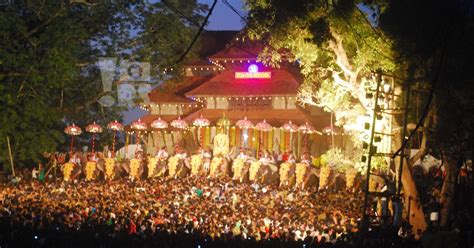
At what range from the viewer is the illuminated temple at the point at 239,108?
35625 millimetres

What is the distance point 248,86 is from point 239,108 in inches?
55.2

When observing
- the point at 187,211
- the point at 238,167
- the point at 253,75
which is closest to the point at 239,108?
the point at 253,75

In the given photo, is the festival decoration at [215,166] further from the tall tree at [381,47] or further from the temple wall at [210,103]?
the tall tree at [381,47]

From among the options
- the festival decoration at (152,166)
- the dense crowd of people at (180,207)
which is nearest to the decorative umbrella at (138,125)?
the dense crowd of people at (180,207)

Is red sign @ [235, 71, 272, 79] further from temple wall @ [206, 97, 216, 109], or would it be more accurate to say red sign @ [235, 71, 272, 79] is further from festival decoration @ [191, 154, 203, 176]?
festival decoration @ [191, 154, 203, 176]

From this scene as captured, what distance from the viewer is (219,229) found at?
702 inches

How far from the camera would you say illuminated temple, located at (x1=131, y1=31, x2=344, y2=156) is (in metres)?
35.6

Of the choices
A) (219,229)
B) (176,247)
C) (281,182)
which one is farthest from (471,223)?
(281,182)

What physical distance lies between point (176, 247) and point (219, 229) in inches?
85.7

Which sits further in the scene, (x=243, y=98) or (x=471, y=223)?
(x=243, y=98)

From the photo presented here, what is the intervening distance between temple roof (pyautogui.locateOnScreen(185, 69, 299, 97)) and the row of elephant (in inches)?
245

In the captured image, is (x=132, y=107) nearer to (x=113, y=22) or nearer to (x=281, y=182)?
(x=113, y=22)

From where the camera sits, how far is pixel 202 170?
30.8 metres

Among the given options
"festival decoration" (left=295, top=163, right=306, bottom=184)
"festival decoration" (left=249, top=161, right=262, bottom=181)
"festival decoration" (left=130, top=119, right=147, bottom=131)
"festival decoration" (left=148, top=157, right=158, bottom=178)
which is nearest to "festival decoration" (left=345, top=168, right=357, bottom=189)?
"festival decoration" (left=295, top=163, right=306, bottom=184)
